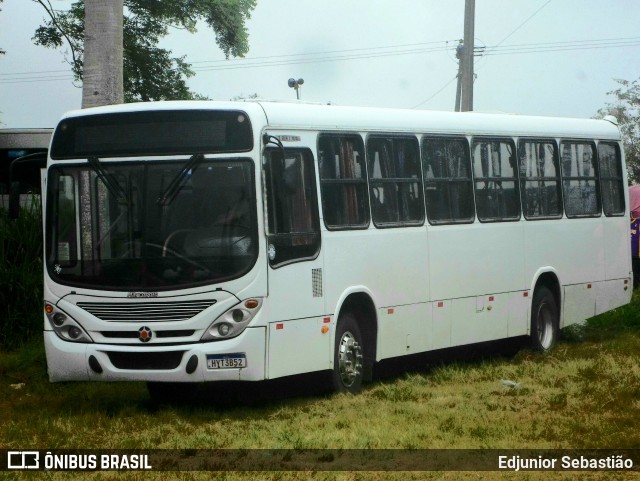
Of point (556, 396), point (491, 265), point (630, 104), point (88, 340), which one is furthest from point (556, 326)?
point (630, 104)

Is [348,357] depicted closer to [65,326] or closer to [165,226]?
[165,226]

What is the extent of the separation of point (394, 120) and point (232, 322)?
3.81 m

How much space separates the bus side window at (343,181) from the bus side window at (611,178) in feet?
21.1

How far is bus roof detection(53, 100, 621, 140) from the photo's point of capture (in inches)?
522

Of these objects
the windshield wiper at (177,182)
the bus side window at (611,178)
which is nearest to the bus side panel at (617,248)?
the bus side window at (611,178)

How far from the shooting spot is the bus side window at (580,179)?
19188 mm

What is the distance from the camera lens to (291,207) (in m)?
13.4

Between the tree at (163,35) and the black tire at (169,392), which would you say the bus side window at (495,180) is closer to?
the black tire at (169,392)

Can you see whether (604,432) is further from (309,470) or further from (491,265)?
(491,265)

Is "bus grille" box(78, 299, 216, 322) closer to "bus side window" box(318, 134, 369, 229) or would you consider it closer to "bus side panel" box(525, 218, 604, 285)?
"bus side window" box(318, 134, 369, 229)

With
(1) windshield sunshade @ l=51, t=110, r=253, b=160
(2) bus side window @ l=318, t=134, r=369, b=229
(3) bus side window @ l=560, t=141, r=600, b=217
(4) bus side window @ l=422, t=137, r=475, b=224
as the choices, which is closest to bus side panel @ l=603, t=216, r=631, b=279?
(3) bus side window @ l=560, t=141, r=600, b=217

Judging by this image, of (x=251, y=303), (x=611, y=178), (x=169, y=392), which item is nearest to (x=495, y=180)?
(x=611, y=178)

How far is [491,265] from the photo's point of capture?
17.2 m

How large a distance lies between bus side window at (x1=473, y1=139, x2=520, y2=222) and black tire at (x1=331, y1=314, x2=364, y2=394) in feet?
10.5
